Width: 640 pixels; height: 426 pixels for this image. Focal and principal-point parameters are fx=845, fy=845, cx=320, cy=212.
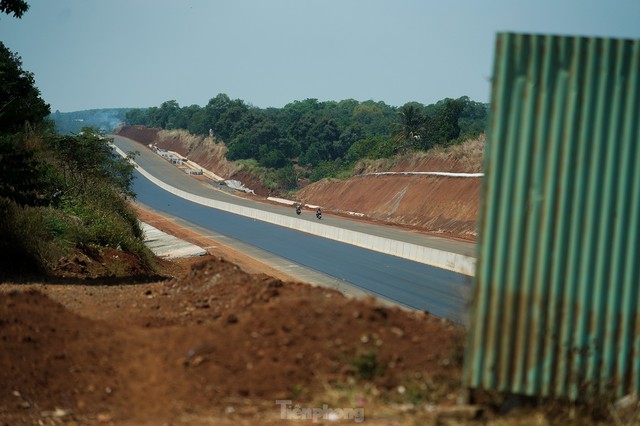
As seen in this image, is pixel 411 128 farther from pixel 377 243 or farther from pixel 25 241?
pixel 25 241

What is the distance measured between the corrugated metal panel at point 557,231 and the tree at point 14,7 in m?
17.5

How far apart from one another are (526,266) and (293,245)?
48081mm

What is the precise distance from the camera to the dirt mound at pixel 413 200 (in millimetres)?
64250

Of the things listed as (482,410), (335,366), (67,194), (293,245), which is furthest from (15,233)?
(293,245)

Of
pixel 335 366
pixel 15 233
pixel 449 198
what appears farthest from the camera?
pixel 449 198

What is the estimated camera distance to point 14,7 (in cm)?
2147

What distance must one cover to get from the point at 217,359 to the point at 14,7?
16.3m

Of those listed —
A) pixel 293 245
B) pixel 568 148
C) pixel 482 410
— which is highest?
pixel 568 148

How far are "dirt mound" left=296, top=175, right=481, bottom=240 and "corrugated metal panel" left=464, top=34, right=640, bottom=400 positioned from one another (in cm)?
5080

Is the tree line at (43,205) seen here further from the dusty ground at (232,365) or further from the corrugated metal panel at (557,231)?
the corrugated metal panel at (557,231)

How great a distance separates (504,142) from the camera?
23.2ft

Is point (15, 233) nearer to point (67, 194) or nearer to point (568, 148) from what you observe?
point (67, 194)

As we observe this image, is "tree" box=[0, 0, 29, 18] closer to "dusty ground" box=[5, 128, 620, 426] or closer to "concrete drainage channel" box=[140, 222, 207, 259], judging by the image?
"dusty ground" box=[5, 128, 620, 426]

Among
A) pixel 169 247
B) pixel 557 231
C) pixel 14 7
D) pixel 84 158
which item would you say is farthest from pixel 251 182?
pixel 557 231
